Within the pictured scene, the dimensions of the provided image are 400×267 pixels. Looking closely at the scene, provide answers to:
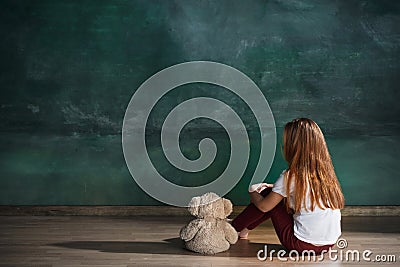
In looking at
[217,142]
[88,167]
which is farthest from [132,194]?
[217,142]

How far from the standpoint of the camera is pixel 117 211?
4500 millimetres

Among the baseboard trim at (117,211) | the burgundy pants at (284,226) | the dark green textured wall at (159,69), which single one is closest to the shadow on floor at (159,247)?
the burgundy pants at (284,226)

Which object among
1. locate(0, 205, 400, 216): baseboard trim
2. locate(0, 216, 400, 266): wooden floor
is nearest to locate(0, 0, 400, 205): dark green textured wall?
locate(0, 205, 400, 216): baseboard trim

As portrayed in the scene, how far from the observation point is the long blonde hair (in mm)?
3402

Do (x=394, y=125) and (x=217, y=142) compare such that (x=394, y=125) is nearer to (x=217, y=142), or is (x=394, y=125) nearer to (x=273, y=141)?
(x=273, y=141)

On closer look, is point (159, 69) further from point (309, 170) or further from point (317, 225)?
point (317, 225)

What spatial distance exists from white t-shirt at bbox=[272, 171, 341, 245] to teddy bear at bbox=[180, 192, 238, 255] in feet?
1.22

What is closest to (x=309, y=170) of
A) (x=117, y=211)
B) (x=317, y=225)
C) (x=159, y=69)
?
(x=317, y=225)

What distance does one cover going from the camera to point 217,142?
448cm

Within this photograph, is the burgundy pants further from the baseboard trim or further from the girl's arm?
the baseboard trim

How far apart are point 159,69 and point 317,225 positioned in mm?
1606

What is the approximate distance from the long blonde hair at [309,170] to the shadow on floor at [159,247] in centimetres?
36

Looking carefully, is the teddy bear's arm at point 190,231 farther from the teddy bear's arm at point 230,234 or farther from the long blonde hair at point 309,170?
the long blonde hair at point 309,170

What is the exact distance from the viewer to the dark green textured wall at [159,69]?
14.5 ft
